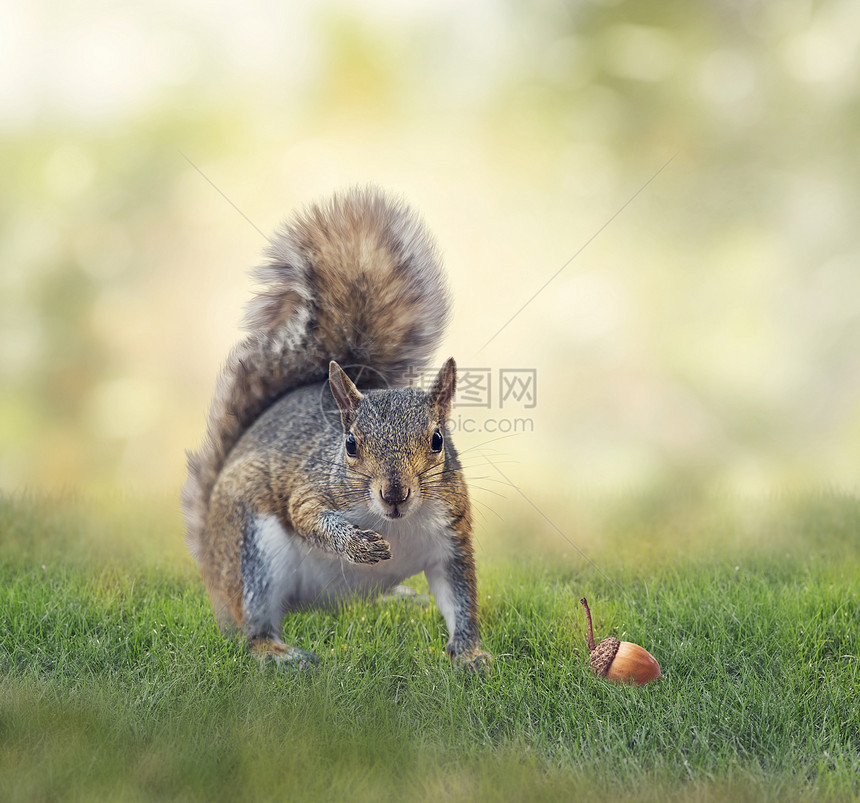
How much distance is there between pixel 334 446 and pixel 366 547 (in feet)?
1.32

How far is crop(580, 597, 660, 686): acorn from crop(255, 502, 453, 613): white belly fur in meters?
0.55

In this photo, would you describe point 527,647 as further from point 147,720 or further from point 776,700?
point 147,720

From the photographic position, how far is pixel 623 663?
99.3 inches

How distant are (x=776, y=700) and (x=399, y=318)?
5.45 ft

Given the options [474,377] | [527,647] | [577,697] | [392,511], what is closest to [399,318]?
[474,377]

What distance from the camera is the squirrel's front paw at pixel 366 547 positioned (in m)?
2.52

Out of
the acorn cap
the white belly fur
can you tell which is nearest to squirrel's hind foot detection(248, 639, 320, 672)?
the white belly fur

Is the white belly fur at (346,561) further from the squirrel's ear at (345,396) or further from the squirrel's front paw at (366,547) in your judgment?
the squirrel's ear at (345,396)

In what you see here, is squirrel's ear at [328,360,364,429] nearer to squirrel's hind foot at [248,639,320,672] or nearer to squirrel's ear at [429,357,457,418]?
squirrel's ear at [429,357,457,418]

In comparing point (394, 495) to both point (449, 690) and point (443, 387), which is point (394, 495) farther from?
point (449, 690)

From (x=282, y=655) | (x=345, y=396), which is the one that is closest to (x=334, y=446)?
(x=345, y=396)

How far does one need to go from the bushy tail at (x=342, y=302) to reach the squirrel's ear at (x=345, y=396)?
399mm

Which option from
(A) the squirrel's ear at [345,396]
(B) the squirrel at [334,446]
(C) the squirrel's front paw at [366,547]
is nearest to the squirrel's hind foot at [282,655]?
(B) the squirrel at [334,446]

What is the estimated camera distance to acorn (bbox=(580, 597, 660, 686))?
2514 mm
